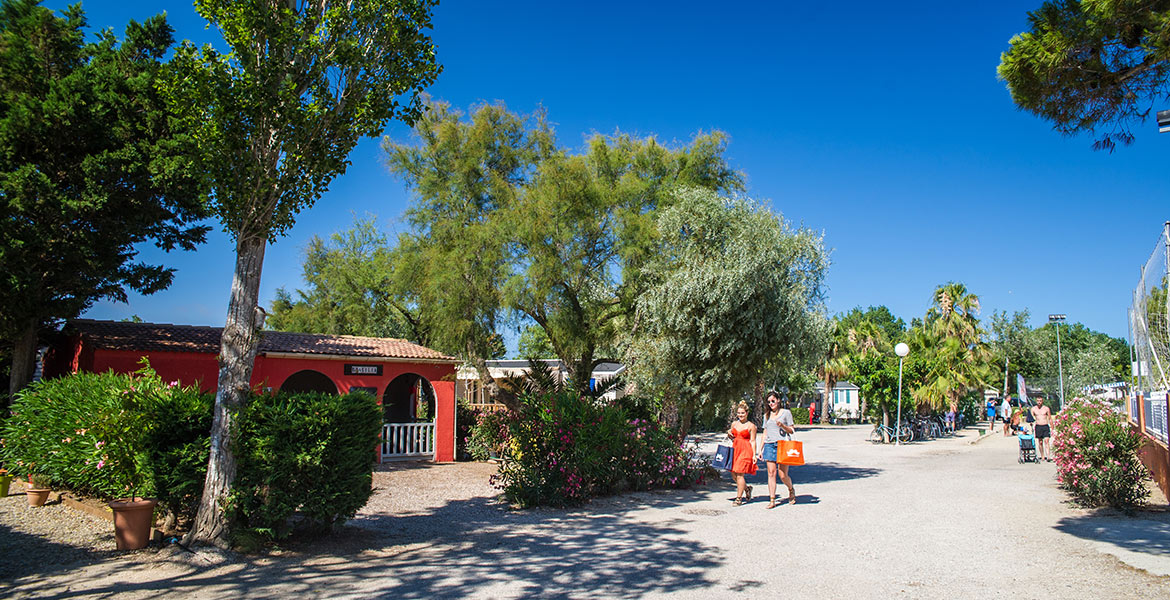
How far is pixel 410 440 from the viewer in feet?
57.5

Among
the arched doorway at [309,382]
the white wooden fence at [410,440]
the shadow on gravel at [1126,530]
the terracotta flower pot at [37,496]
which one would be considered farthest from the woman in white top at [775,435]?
the arched doorway at [309,382]

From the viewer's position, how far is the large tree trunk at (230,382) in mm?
6898

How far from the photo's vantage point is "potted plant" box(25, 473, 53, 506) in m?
9.79

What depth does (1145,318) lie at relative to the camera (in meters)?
10.0

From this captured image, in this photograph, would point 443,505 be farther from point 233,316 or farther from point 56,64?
point 56,64

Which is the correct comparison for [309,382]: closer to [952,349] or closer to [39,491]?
[39,491]

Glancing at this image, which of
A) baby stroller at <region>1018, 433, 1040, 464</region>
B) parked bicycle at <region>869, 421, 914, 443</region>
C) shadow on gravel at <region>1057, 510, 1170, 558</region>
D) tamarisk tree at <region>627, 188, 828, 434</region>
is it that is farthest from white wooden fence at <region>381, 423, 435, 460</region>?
parked bicycle at <region>869, 421, 914, 443</region>

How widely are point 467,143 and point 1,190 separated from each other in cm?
888

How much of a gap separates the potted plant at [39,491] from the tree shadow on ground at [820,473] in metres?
11.2

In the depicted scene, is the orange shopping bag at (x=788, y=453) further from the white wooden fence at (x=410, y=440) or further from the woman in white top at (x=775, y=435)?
the white wooden fence at (x=410, y=440)

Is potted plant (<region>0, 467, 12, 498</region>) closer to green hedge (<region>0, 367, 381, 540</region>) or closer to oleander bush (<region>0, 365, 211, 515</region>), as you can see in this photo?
oleander bush (<region>0, 365, 211, 515</region>)

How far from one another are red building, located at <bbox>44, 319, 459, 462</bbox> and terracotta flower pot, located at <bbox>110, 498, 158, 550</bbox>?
20.2 ft

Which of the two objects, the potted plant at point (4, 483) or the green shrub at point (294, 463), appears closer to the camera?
the green shrub at point (294, 463)

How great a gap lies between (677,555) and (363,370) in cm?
1138
